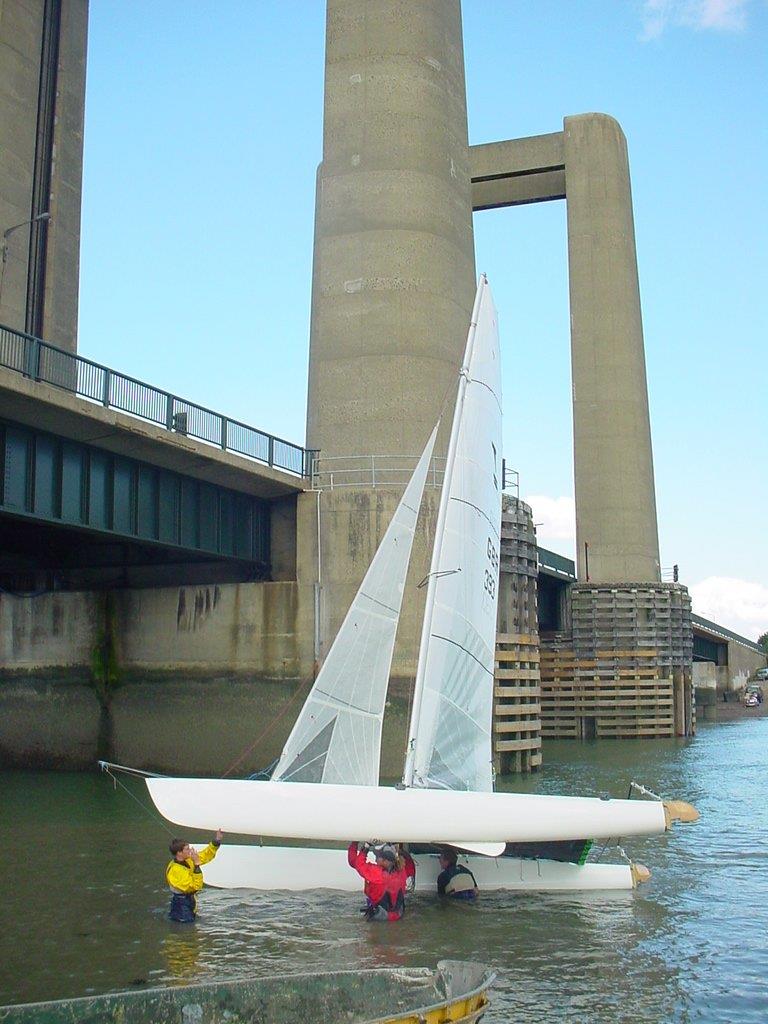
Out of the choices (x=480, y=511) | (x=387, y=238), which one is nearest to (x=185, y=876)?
(x=480, y=511)

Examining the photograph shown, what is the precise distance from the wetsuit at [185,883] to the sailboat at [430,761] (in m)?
0.78

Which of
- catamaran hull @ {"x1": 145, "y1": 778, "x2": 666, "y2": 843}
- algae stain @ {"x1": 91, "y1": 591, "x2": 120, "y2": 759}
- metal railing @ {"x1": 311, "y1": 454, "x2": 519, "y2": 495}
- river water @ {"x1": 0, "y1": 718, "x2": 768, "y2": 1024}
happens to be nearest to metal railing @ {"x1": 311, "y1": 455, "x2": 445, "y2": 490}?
metal railing @ {"x1": 311, "y1": 454, "x2": 519, "y2": 495}

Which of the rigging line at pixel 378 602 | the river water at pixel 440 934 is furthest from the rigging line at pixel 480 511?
the river water at pixel 440 934

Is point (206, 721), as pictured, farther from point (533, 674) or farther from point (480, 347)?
point (480, 347)

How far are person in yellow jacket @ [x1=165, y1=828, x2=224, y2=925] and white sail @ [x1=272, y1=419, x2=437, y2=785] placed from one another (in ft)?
6.99

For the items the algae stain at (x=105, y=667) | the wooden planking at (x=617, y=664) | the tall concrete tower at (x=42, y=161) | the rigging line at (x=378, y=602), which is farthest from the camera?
the wooden planking at (x=617, y=664)

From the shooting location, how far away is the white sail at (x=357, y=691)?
19.5 meters

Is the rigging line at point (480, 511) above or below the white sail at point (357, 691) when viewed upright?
above

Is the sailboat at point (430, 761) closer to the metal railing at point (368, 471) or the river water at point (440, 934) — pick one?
the river water at point (440, 934)

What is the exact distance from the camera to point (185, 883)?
17297mm

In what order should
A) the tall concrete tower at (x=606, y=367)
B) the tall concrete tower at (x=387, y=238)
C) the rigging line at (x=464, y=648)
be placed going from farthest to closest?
the tall concrete tower at (x=606, y=367)
the tall concrete tower at (x=387, y=238)
the rigging line at (x=464, y=648)

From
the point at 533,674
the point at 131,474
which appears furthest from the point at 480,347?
the point at 533,674

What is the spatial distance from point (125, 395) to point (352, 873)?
627 inches

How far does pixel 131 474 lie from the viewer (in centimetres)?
3409
